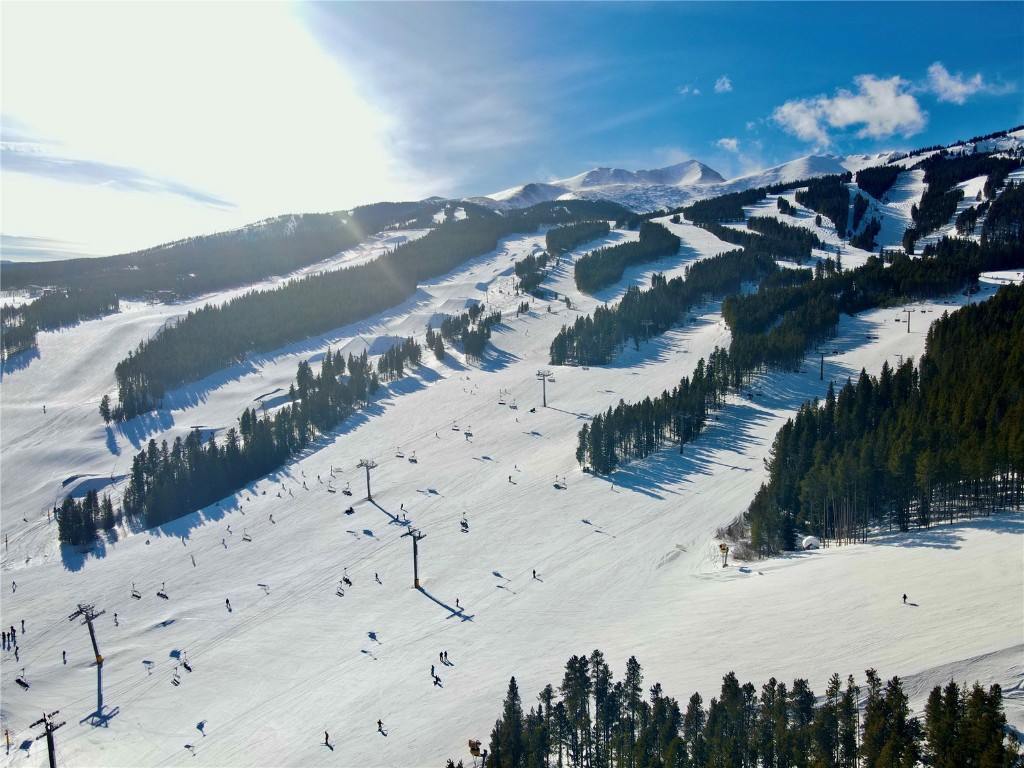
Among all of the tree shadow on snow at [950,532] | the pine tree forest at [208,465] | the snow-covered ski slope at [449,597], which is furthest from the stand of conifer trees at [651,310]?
the tree shadow on snow at [950,532]

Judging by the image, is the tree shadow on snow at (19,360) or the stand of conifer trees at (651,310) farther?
the tree shadow on snow at (19,360)

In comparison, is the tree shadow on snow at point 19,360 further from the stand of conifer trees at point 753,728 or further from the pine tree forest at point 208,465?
the stand of conifer trees at point 753,728

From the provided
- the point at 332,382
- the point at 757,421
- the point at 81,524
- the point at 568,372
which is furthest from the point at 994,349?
the point at 81,524

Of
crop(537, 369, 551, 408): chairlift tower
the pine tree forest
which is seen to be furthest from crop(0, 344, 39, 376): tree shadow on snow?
crop(537, 369, 551, 408): chairlift tower

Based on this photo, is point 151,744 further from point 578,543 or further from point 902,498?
point 902,498

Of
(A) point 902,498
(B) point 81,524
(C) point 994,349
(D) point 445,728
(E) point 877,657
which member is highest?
(C) point 994,349

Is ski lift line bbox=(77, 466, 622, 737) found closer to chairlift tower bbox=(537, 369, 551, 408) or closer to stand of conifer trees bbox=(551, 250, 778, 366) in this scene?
chairlift tower bbox=(537, 369, 551, 408)

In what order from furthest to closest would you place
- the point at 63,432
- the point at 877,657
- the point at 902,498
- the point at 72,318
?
the point at 72,318
the point at 63,432
the point at 902,498
the point at 877,657

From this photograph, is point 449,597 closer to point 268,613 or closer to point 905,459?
point 268,613
